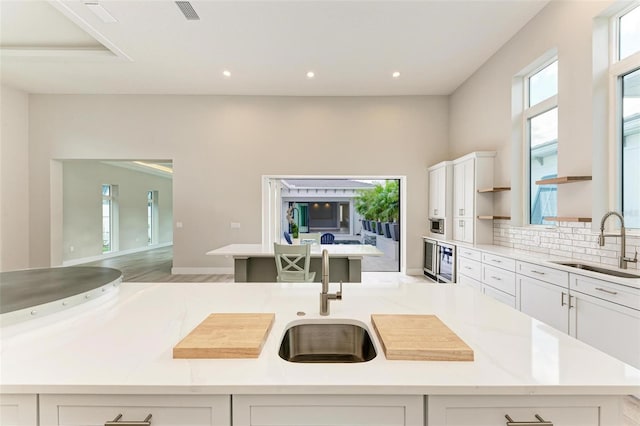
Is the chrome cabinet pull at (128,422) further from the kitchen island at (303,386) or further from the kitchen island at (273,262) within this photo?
the kitchen island at (273,262)

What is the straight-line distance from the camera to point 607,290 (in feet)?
6.80

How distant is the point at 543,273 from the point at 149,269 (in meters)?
7.31

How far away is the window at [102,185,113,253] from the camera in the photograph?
29.7 feet

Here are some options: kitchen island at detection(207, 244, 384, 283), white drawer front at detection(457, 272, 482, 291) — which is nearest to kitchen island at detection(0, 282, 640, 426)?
kitchen island at detection(207, 244, 384, 283)

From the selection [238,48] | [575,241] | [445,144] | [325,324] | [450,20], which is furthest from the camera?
[445,144]

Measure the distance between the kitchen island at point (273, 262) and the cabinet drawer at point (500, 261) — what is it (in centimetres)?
134

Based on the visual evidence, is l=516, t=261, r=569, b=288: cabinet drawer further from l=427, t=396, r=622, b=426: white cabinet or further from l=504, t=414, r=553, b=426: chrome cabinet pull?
l=504, t=414, r=553, b=426: chrome cabinet pull

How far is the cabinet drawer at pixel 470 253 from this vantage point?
3.91m

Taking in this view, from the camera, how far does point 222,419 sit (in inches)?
31.6

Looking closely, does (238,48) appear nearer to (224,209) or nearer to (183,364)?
(224,209)

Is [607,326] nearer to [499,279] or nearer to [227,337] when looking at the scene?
[499,279]

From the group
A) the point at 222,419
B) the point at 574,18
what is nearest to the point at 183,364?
the point at 222,419

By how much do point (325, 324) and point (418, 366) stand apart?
0.46m

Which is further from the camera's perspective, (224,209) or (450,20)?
(224,209)
